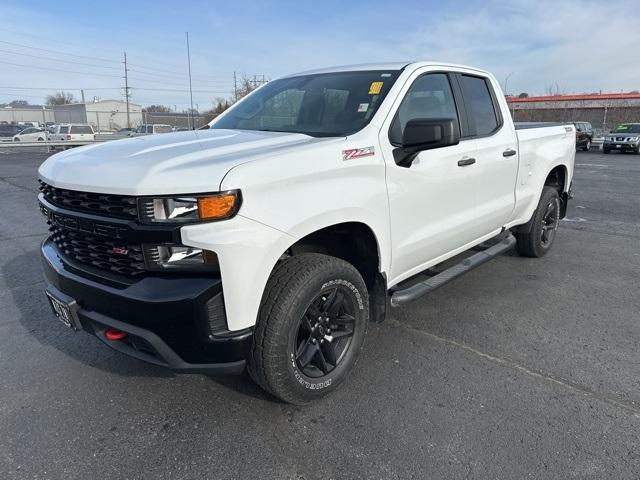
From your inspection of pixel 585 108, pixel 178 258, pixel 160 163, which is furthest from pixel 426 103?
pixel 585 108

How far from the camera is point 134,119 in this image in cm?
5900

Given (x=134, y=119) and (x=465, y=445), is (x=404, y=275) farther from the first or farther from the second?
(x=134, y=119)

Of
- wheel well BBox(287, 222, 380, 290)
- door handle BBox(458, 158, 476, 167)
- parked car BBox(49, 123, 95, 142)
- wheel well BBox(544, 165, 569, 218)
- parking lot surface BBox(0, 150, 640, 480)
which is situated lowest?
parking lot surface BBox(0, 150, 640, 480)

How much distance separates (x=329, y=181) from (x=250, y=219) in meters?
0.58

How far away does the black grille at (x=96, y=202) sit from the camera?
7.44ft

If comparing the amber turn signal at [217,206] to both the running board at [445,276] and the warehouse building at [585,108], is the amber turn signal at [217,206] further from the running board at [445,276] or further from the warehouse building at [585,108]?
the warehouse building at [585,108]

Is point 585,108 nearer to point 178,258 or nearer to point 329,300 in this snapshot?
point 329,300

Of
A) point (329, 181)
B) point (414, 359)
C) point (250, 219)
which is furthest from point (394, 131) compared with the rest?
point (414, 359)

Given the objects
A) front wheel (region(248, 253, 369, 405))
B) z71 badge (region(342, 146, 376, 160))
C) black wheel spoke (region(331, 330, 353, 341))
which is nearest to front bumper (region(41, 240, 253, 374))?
front wheel (region(248, 253, 369, 405))

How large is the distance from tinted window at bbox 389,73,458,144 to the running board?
1033 mm

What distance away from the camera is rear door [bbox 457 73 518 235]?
13.1 feet

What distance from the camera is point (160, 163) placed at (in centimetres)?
229

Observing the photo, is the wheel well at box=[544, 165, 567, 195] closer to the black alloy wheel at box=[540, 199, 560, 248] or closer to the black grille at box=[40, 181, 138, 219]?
the black alloy wheel at box=[540, 199, 560, 248]

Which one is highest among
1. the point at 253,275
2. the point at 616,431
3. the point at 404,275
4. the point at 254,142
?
the point at 254,142
